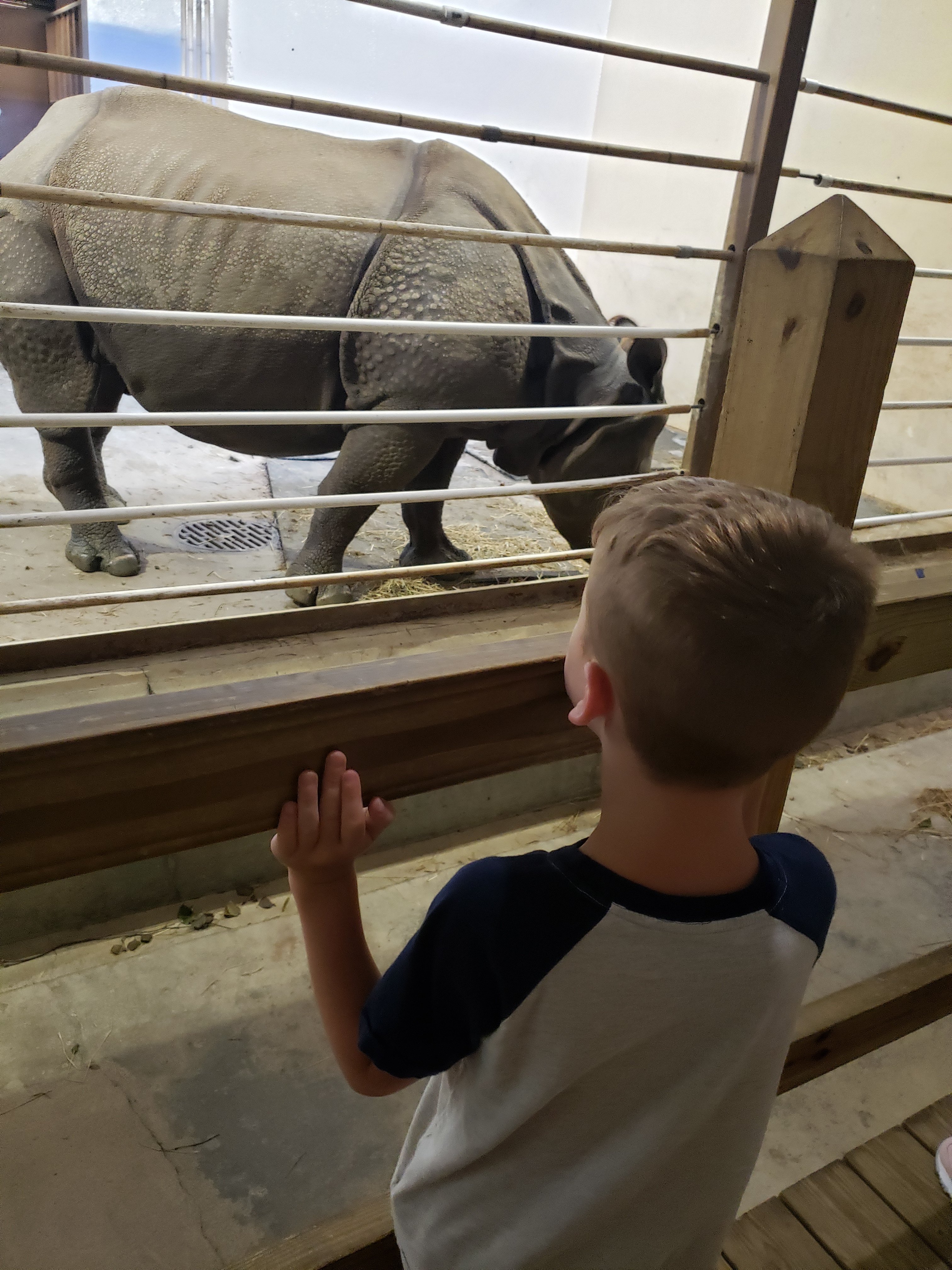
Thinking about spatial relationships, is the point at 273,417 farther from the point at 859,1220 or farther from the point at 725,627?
the point at 859,1220

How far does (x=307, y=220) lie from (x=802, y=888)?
1.20m

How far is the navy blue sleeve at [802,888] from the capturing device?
625 millimetres

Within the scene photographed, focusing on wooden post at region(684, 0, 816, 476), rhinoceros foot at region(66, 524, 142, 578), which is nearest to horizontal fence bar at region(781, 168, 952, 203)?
wooden post at region(684, 0, 816, 476)

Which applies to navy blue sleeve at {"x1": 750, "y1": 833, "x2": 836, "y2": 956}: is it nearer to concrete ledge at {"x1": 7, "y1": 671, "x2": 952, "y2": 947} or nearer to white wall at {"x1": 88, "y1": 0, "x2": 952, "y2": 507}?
concrete ledge at {"x1": 7, "y1": 671, "x2": 952, "y2": 947}

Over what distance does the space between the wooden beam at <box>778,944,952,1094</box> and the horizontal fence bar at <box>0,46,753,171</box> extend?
4.32 feet

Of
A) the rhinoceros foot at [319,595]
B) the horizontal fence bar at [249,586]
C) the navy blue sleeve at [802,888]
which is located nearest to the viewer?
the navy blue sleeve at [802,888]

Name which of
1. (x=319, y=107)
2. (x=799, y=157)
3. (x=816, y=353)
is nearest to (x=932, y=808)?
(x=816, y=353)

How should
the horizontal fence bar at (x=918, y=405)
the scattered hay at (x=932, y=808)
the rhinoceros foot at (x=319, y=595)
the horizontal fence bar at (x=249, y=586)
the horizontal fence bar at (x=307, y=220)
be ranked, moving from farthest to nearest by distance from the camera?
the rhinoceros foot at (x=319, y=595)
the scattered hay at (x=932, y=808)
the horizontal fence bar at (x=918, y=405)
the horizontal fence bar at (x=249, y=586)
the horizontal fence bar at (x=307, y=220)

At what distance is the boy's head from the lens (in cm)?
52

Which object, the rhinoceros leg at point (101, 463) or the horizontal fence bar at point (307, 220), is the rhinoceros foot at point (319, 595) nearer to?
the rhinoceros leg at point (101, 463)

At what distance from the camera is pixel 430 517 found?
138 inches

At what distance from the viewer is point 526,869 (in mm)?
583

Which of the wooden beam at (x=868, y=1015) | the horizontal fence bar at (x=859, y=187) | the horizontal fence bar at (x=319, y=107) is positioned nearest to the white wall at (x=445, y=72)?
the horizontal fence bar at (x=859, y=187)

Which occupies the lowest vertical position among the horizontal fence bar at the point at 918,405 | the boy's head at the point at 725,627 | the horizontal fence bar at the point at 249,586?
the horizontal fence bar at the point at 249,586
